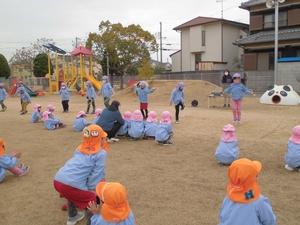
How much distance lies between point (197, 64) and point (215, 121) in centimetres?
2392

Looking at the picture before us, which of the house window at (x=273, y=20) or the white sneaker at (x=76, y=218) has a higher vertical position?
the house window at (x=273, y=20)

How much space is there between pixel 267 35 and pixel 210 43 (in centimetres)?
887

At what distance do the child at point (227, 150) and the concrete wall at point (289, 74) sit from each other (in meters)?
15.9

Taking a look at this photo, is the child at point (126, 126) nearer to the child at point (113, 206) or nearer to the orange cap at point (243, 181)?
the child at point (113, 206)

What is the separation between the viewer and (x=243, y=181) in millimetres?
3021

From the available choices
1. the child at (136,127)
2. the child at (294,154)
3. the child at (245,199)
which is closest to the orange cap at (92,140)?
the child at (245,199)

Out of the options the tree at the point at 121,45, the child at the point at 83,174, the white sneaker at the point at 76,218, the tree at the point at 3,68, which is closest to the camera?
the child at the point at 83,174

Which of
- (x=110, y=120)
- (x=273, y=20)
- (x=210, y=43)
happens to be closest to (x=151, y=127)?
(x=110, y=120)

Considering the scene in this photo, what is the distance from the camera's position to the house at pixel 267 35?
2480 cm

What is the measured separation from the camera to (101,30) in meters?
33.6

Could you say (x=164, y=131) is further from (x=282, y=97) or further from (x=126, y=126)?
(x=282, y=97)

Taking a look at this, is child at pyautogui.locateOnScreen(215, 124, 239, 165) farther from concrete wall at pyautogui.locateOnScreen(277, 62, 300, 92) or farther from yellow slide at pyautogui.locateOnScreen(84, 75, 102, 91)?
yellow slide at pyautogui.locateOnScreen(84, 75, 102, 91)

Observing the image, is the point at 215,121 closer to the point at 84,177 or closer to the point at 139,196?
the point at 139,196

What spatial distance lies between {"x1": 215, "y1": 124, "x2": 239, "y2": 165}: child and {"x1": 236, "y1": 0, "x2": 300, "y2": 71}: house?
1873 centimetres
